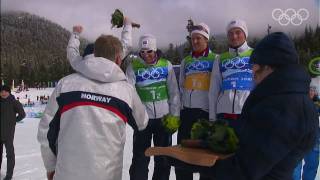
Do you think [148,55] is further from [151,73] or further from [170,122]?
[170,122]

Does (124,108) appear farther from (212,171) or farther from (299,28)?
(299,28)

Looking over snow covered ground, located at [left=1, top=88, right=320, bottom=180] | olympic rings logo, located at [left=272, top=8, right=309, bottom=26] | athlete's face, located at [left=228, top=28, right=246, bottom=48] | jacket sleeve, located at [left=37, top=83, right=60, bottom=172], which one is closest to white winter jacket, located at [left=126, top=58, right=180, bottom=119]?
athlete's face, located at [left=228, top=28, right=246, bottom=48]

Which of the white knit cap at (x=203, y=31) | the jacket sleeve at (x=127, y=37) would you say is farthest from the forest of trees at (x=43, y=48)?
the jacket sleeve at (x=127, y=37)

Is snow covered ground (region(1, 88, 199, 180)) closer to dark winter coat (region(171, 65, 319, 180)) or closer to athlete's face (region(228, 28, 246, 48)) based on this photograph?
athlete's face (region(228, 28, 246, 48))

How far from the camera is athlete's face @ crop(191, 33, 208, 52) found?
3.77m

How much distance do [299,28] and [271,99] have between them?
921 cm

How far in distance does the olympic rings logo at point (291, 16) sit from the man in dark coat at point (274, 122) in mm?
8512

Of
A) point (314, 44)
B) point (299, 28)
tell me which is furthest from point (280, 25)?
point (314, 44)

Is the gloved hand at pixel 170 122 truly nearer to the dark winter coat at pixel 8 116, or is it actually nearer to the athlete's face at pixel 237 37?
the athlete's face at pixel 237 37

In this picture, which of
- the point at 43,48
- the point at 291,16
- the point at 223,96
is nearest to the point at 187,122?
the point at 223,96

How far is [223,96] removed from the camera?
138 inches

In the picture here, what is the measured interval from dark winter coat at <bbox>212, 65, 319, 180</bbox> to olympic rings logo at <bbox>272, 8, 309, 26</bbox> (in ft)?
28.1

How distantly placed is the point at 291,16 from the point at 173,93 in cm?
692

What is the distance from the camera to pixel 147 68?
391 centimetres
